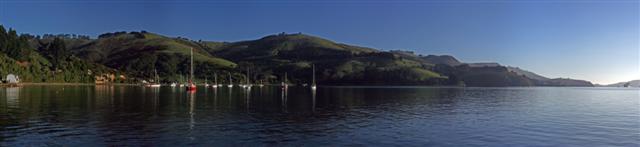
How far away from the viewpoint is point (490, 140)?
122 feet

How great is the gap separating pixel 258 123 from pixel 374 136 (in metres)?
13.5

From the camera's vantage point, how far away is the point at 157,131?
39688 millimetres

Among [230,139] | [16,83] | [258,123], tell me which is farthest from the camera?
[16,83]

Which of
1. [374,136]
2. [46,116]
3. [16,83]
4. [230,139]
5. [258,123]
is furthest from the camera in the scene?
[16,83]

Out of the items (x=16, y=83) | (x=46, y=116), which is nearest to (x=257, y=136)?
(x=46, y=116)

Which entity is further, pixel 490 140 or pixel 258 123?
pixel 258 123

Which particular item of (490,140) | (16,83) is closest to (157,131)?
(490,140)

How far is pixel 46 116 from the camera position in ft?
170

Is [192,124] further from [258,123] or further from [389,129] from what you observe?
[389,129]

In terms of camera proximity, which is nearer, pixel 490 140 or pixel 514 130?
pixel 490 140

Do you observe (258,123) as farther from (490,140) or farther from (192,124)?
(490,140)

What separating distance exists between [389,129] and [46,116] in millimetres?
34245

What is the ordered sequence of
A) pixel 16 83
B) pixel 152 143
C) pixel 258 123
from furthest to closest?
pixel 16 83
pixel 258 123
pixel 152 143

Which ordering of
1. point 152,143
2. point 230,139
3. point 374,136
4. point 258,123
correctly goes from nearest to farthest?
1. point 152,143
2. point 230,139
3. point 374,136
4. point 258,123
